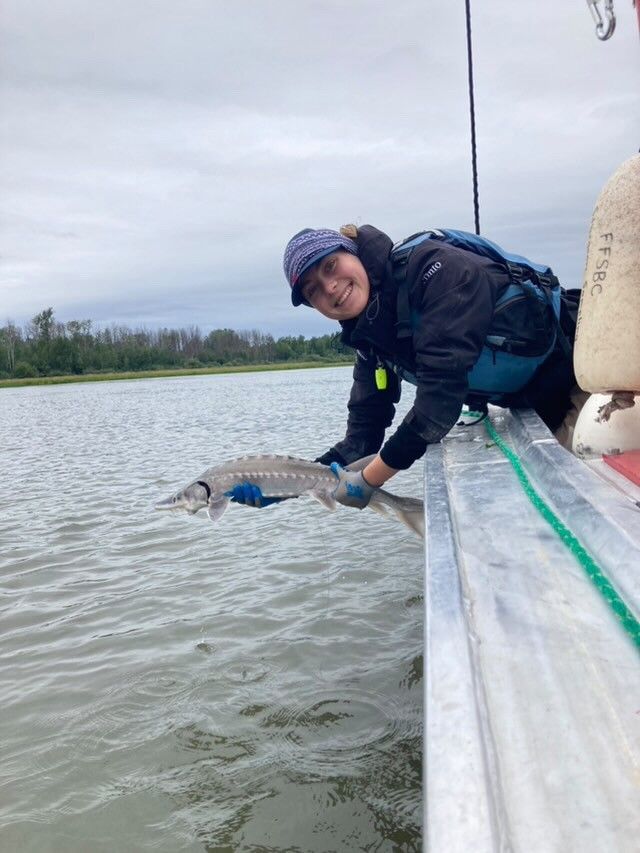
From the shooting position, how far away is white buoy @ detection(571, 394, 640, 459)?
274cm

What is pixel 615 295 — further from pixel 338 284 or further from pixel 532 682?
pixel 532 682

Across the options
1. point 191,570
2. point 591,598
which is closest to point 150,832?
point 591,598

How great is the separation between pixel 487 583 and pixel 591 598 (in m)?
0.23

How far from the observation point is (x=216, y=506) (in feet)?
12.7

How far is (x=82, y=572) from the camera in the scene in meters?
5.52

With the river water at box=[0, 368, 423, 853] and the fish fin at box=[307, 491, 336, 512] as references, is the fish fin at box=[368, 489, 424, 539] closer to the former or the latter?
the fish fin at box=[307, 491, 336, 512]

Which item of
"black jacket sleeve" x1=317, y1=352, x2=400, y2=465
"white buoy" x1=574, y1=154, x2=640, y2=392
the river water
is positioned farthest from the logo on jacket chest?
the river water

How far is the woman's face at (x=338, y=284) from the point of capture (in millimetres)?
3201

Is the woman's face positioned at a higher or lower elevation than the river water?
higher

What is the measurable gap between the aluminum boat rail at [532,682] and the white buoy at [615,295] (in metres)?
0.74

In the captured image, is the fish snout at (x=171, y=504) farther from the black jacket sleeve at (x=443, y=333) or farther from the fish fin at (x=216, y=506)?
the black jacket sleeve at (x=443, y=333)

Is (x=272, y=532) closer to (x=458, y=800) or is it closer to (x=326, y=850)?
(x=326, y=850)

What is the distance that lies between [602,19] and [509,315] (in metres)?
1.37

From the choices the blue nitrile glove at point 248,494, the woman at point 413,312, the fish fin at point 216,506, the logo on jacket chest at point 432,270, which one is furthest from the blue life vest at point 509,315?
the fish fin at point 216,506
